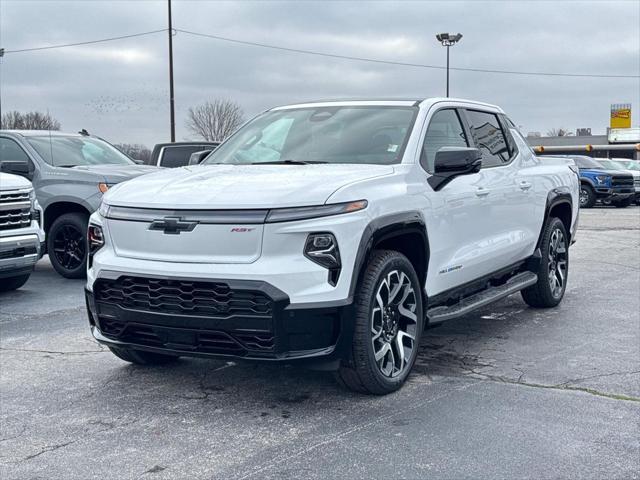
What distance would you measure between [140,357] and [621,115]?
8767cm

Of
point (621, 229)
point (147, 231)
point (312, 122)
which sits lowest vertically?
point (621, 229)

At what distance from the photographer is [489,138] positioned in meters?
6.74

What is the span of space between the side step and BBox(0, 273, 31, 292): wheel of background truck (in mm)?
5274

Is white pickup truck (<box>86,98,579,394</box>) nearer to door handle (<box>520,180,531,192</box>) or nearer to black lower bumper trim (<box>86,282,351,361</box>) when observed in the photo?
black lower bumper trim (<box>86,282,351,361</box>)

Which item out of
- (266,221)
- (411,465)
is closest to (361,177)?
(266,221)

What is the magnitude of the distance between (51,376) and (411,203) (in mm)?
2608

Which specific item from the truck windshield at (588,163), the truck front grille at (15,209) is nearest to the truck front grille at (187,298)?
the truck front grille at (15,209)

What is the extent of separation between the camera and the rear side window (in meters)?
15.1

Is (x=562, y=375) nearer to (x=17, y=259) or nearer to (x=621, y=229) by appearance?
(x=17, y=259)

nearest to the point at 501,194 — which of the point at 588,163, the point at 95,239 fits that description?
the point at 95,239

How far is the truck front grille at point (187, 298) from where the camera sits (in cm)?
421

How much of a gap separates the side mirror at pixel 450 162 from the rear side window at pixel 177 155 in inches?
402

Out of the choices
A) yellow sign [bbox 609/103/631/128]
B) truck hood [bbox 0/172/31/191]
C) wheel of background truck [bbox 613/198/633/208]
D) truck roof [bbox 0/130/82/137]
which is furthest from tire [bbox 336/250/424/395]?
yellow sign [bbox 609/103/631/128]

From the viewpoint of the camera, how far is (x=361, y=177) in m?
4.71
